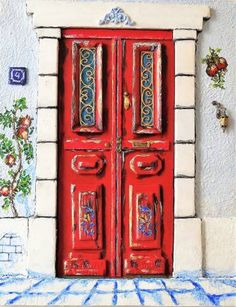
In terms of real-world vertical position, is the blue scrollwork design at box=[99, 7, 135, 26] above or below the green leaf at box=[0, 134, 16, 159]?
above

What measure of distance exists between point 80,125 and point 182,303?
4.89 feet

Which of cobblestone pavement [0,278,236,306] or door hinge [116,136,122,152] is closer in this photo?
cobblestone pavement [0,278,236,306]

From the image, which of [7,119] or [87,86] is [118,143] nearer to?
[87,86]

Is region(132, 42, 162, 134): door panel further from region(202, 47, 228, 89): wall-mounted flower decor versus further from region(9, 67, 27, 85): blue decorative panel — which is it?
region(9, 67, 27, 85): blue decorative panel

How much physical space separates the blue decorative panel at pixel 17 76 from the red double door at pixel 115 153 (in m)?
0.28

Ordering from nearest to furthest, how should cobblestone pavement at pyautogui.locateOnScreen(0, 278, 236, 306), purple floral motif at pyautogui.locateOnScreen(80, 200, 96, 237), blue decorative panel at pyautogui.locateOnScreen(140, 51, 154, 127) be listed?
1. cobblestone pavement at pyautogui.locateOnScreen(0, 278, 236, 306)
2. purple floral motif at pyautogui.locateOnScreen(80, 200, 96, 237)
3. blue decorative panel at pyautogui.locateOnScreen(140, 51, 154, 127)

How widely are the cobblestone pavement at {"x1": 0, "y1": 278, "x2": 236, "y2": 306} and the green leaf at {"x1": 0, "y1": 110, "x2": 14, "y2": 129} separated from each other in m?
1.12

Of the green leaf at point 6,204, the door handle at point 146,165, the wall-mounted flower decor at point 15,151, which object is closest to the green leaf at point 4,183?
the wall-mounted flower decor at point 15,151

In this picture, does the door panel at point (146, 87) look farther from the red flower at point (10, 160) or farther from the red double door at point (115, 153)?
the red flower at point (10, 160)

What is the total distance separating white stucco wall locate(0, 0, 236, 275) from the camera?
148 inches

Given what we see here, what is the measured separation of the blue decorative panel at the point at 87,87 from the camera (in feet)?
12.4

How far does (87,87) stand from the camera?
12.5ft

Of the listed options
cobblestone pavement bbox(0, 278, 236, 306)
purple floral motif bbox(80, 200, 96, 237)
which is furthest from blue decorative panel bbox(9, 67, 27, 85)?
cobblestone pavement bbox(0, 278, 236, 306)

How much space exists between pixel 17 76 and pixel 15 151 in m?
0.56
